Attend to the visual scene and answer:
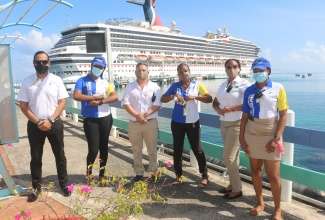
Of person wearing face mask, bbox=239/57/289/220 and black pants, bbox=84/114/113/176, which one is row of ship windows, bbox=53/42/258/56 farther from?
person wearing face mask, bbox=239/57/289/220

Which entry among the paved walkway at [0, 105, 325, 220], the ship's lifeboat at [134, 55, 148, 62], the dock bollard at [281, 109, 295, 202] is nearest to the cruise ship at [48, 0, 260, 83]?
the ship's lifeboat at [134, 55, 148, 62]

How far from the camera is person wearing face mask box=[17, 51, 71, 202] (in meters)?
3.39

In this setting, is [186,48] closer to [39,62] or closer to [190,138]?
[190,138]

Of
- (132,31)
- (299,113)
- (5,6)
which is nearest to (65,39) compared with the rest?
(132,31)

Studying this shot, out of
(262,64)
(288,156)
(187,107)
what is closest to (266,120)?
(262,64)

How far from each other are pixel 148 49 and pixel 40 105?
6321cm

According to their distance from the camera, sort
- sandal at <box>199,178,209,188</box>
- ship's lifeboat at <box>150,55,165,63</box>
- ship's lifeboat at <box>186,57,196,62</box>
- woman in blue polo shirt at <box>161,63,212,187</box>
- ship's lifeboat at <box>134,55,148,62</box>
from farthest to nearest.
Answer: ship's lifeboat at <box>186,57,196,62</box> < ship's lifeboat at <box>150,55,165,63</box> < ship's lifeboat at <box>134,55,148,62</box> < sandal at <box>199,178,209,188</box> < woman in blue polo shirt at <box>161,63,212,187</box>

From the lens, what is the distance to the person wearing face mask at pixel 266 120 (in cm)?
290

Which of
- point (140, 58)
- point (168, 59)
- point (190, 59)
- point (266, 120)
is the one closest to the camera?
point (266, 120)

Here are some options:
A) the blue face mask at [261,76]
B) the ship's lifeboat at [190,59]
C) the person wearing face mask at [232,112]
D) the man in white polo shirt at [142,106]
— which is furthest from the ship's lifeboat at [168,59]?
the blue face mask at [261,76]

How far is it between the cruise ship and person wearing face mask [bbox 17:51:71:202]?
3832cm

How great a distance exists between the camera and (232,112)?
3.42m

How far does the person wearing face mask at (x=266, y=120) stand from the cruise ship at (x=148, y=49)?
39.2 meters

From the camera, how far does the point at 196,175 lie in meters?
4.40
